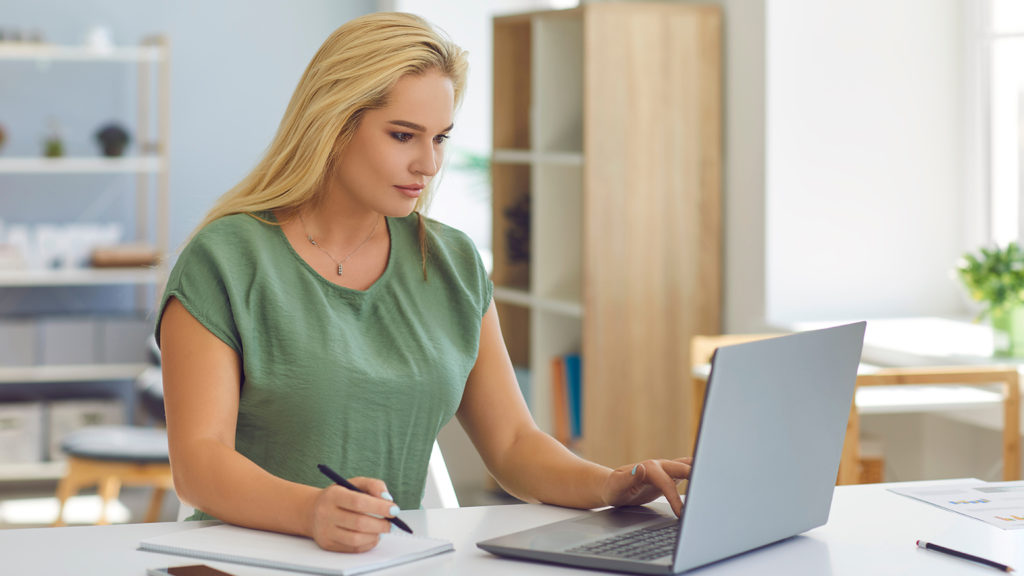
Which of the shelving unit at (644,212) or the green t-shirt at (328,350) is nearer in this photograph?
the green t-shirt at (328,350)

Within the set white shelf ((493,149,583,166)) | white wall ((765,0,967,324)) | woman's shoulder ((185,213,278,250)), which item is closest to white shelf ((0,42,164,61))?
white shelf ((493,149,583,166))

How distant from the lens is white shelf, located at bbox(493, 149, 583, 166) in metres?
3.29

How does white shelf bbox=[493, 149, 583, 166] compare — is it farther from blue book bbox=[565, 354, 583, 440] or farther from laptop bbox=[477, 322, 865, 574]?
laptop bbox=[477, 322, 865, 574]

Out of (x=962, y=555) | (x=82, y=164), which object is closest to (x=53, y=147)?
(x=82, y=164)

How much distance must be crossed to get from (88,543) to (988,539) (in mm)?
888

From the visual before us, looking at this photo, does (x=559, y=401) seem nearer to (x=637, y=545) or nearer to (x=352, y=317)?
(x=352, y=317)

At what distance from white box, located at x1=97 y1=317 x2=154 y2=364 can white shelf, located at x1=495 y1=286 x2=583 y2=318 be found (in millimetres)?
1465

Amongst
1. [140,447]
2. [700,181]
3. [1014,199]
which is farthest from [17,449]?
[1014,199]

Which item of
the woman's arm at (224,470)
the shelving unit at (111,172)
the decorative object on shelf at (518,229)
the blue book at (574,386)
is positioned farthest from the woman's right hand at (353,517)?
the shelving unit at (111,172)

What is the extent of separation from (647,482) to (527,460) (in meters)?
0.23

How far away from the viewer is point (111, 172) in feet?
15.5

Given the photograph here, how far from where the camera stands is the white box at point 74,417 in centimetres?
435

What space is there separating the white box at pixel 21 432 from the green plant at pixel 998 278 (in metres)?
3.26

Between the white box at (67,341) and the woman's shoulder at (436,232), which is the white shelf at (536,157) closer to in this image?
the woman's shoulder at (436,232)
